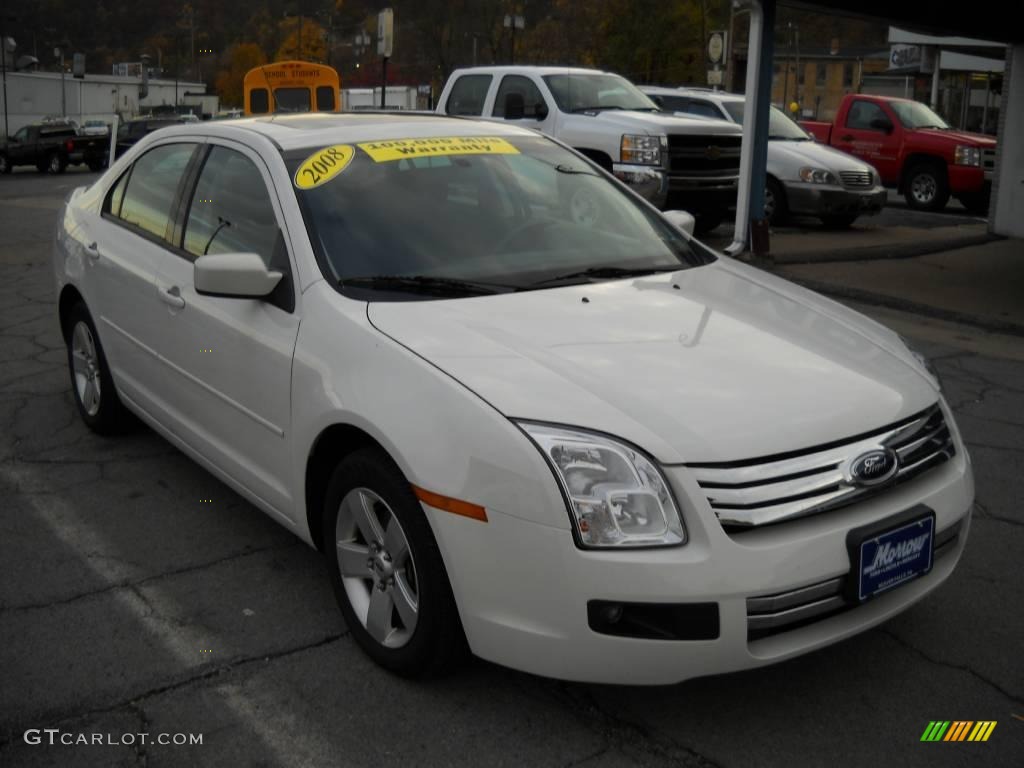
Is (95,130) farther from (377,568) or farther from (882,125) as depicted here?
(377,568)

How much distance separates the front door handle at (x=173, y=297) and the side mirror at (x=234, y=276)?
0.62m

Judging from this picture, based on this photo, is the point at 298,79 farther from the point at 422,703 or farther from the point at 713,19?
the point at 713,19

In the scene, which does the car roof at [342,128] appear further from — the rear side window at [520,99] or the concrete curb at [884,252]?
the rear side window at [520,99]

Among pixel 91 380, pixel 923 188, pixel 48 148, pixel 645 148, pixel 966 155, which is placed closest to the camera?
pixel 91 380

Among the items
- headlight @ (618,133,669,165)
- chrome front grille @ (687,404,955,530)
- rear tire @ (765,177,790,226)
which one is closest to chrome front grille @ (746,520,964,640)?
chrome front grille @ (687,404,955,530)

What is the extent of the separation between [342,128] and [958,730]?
116 inches

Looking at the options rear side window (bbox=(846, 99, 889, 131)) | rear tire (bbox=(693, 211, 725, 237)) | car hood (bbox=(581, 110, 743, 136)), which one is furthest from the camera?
rear side window (bbox=(846, 99, 889, 131))

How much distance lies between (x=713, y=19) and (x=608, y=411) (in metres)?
63.0

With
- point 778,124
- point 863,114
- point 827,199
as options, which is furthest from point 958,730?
point 863,114

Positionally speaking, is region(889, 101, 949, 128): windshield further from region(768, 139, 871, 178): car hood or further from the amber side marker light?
the amber side marker light

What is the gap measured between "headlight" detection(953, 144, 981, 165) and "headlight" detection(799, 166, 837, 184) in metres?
4.57

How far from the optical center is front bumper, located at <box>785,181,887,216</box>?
13828 mm

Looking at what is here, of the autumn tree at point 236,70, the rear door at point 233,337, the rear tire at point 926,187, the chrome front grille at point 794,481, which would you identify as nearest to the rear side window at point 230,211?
the rear door at point 233,337

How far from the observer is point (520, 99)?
41.6 feet
